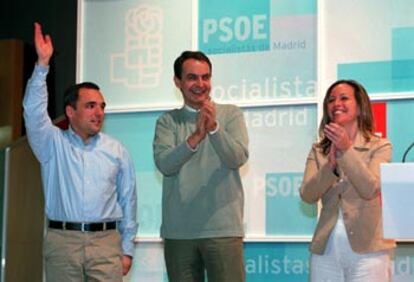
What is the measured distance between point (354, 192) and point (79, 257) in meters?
1.28

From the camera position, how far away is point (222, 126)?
3398 millimetres

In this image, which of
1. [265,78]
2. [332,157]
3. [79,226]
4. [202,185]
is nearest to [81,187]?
[79,226]

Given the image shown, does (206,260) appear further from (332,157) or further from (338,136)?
(338,136)

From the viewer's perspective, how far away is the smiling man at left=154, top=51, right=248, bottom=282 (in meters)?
3.21

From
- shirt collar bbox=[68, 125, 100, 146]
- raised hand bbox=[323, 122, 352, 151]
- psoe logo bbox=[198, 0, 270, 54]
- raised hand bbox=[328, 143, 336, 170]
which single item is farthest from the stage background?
raised hand bbox=[323, 122, 352, 151]

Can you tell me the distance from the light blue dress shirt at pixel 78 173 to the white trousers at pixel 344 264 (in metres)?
1.01

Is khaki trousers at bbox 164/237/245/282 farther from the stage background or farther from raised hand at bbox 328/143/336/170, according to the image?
the stage background

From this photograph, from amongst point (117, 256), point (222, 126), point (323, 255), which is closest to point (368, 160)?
point (323, 255)

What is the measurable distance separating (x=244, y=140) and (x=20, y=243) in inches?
72.5

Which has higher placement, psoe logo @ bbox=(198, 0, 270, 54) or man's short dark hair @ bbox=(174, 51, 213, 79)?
psoe logo @ bbox=(198, 0, 270, 54)

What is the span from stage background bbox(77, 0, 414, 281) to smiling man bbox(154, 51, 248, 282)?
1030 millimetres

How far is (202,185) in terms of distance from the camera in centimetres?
333

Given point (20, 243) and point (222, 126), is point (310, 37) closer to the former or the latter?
point (222, 126)

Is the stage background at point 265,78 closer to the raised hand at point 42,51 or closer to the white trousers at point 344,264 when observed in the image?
the white trousers at point 344,264
